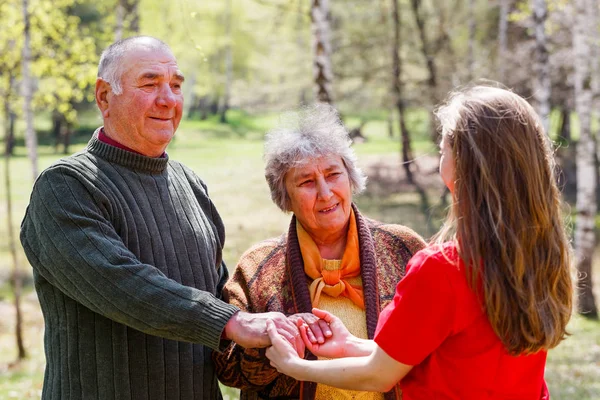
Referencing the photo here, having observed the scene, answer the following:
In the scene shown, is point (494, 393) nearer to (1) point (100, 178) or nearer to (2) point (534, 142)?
(2) point (534, 142)

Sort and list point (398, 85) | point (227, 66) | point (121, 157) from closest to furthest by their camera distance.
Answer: point (121, 157), point (398, 85), point (227, 66)

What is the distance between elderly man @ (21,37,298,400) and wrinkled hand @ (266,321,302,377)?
0.03m

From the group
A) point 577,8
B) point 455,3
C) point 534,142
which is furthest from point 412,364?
point 455,3

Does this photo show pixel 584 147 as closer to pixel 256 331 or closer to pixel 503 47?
pixel 503 47

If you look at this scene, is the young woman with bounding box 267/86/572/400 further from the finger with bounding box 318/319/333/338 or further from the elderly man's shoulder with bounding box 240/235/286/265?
the elderly man's shoulder with bounding box 240/235/286/265

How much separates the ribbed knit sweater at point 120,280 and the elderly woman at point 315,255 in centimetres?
21

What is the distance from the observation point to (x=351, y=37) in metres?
20.0

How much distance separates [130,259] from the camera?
102 inches

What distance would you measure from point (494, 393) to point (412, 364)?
27 cm

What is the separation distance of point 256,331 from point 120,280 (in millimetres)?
549

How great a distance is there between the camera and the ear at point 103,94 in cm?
296

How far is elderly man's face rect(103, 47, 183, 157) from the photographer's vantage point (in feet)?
9.60

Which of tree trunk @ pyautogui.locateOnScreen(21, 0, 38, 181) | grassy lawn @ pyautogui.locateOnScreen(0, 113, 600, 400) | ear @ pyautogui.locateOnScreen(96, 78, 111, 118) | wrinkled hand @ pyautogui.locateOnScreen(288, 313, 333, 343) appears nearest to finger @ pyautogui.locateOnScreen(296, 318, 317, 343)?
wrinkled hand @ pyautogui.locateOnScreen(288, 313, 333, 343)

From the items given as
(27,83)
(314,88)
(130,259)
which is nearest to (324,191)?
(130,259)
